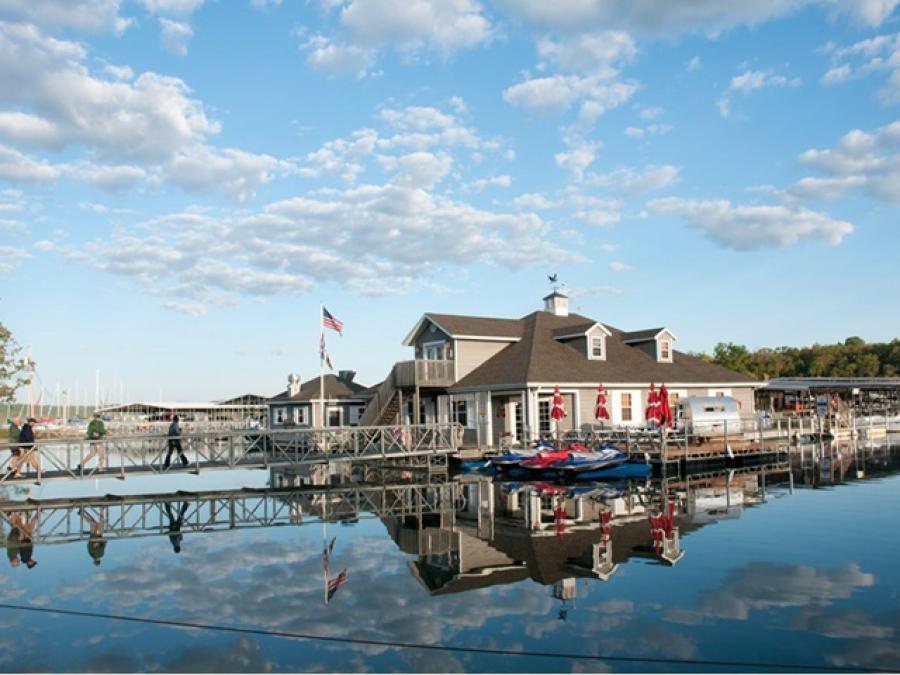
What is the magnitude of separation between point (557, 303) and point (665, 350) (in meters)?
7.35

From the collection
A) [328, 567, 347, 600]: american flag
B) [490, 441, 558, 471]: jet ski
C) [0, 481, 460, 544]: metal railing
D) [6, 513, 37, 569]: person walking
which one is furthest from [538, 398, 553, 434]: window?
[328, 567, 347, 600]: american flag

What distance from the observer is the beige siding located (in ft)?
126

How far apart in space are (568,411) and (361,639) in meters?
26.3

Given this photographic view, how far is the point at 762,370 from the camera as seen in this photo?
93812mm

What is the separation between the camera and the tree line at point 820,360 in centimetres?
8331

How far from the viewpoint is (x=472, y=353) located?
38.8 m

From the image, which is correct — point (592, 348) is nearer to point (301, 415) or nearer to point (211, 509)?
point (211, 509)

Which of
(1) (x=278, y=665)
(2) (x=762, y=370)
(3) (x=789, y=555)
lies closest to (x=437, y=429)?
(3) (x=789, y=555)

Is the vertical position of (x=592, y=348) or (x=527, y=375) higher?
(x=592, y=348)

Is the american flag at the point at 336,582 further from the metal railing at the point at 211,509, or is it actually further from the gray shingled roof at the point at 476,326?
the gray shingled roof at the point at 476,326

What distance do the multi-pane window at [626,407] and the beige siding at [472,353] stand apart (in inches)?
287

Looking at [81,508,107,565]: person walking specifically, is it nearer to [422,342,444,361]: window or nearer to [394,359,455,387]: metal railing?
[394,359,455,387]: metal railing

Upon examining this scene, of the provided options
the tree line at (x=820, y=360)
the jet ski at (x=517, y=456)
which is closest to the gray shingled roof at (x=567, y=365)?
the jet ski at (x=517, y=456)

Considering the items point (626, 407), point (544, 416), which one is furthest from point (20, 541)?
point (626, 407)
